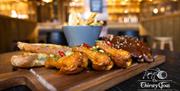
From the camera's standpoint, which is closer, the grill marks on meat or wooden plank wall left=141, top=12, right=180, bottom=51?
the grill marks on meat

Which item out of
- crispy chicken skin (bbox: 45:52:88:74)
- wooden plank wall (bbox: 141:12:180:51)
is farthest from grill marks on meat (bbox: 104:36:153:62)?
wooden plank wall (bbox: 141:12:180:51)

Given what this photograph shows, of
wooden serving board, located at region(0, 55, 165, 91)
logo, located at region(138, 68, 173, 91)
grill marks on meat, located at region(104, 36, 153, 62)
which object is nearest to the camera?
wooden serving board, located at region(0, 55, 165, 91)

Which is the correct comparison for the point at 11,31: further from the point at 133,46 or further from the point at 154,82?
the point at 154,82

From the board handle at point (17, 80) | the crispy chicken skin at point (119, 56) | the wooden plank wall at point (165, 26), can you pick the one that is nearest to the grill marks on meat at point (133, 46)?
the crispy chicken skin at point (119, 56)

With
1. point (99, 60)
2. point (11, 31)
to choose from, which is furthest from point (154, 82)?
point (11, 31)

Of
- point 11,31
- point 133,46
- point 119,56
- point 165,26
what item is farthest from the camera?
point 165,26

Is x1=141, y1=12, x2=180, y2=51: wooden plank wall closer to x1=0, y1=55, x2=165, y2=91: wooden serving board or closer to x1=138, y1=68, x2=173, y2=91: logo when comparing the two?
x1=138, y1=68, x2=173, y2=91: logo

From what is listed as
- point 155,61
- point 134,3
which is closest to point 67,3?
point 134,3
